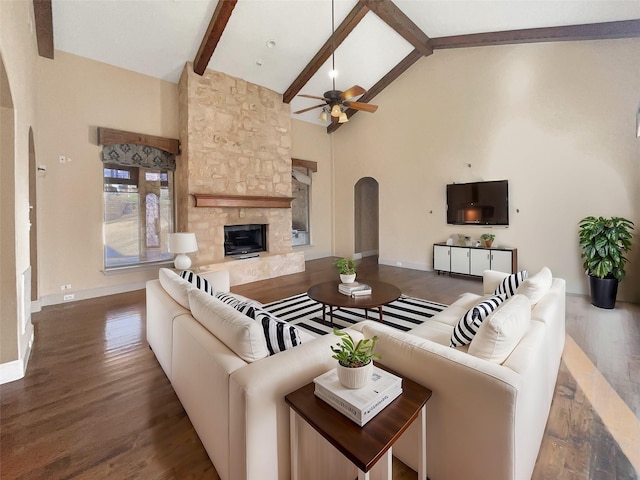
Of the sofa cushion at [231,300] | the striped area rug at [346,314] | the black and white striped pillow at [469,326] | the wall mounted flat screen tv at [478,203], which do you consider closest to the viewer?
the black and white striped pillow at [469,326]

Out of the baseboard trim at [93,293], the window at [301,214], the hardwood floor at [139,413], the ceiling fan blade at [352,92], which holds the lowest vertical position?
the hardwood floor at [139,413]

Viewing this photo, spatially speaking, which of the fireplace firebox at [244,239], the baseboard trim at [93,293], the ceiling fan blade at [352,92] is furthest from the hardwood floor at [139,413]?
the ceiling fan blade at [352,92]

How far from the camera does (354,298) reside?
3186mm

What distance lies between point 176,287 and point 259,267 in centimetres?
351

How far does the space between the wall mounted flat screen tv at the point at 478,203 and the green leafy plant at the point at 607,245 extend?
1.37 m

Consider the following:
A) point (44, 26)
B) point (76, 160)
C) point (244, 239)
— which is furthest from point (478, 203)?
point (44, 26)

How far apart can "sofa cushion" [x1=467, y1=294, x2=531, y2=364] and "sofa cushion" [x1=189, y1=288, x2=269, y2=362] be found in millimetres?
1065

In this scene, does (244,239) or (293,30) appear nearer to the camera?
(293,30)

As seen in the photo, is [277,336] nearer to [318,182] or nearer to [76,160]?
[76,160]

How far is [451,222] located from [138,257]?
6.07 metres

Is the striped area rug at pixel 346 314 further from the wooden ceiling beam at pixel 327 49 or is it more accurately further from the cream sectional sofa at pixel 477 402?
the wooden ceiling beam at pixel 327 49

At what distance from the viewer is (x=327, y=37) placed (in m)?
5.19

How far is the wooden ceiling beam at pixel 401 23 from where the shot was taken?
459 centimetres

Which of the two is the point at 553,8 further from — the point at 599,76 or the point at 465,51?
the point at 465,51
